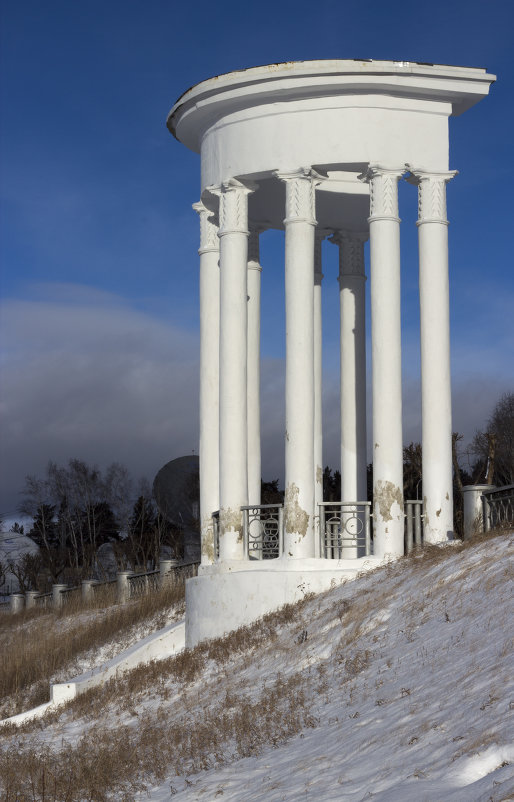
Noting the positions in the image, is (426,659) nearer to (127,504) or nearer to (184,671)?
(184,671)

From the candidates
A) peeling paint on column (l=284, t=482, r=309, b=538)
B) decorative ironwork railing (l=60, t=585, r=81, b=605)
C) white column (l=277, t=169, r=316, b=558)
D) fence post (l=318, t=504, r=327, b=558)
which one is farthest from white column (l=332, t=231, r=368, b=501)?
decorative ironwork railing (l=60, t=585, r=81, b=605)

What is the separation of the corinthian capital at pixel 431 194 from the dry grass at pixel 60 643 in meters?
14.1

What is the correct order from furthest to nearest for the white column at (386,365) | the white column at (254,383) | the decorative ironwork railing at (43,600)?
1. the decorative ironwork railing at (43,600)
2. the white column at (254,383)
3. the white column at (386,365)

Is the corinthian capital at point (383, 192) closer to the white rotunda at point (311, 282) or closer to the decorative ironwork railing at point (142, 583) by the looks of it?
the white rotunda at point (311, 282)

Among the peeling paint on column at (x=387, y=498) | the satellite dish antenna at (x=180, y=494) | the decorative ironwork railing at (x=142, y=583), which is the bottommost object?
the decorative ironwork railing at (x=142, y=583)

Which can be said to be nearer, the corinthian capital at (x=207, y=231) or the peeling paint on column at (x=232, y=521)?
the peeling paint on column at (x=232, y=521)

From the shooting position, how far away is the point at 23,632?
45375 mm

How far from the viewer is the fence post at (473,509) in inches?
919

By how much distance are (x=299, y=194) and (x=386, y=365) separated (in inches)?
180

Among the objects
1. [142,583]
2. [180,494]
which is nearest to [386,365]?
[142,583]

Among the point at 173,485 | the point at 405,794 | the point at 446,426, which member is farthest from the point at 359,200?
the point at 173,485

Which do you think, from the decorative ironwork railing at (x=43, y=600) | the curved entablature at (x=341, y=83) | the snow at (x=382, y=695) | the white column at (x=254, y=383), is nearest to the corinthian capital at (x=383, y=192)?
the curved entablature at (x=341, y=83)

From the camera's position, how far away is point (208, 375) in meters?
28.9

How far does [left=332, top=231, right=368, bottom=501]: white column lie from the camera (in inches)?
1197
